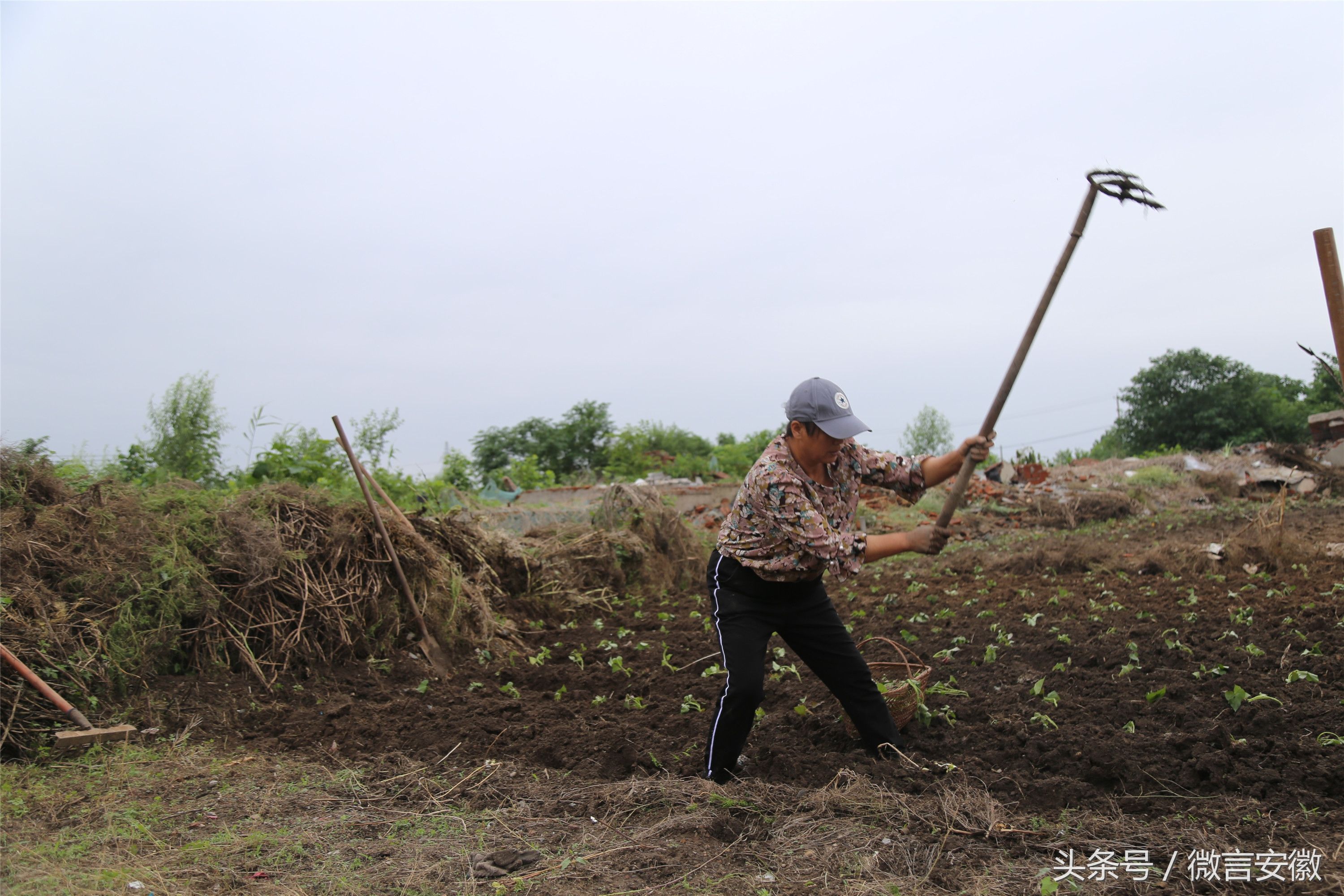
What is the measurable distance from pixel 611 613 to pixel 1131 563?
4.71m

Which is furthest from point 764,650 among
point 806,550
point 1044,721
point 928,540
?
point 1044,721

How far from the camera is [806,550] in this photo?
3461mm

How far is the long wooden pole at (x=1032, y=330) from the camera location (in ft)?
12.3

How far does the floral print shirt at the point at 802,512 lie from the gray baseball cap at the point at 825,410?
0.67 ft

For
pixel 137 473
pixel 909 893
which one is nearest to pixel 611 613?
pixel 137 473

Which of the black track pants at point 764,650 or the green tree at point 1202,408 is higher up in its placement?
the green tree at point 1202,408

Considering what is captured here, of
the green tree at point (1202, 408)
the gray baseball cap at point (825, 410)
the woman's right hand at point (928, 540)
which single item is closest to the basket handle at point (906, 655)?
the woman's right hand at point (928, 540)

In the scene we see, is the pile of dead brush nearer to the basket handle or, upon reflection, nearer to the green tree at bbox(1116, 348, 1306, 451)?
the basket handle

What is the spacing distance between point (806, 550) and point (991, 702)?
5.15 feet

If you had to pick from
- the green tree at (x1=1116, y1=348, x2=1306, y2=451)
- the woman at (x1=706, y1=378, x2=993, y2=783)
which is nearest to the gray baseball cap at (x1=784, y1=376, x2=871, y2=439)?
the woman at (x1=706, y1=378, x2=993, y2=783)

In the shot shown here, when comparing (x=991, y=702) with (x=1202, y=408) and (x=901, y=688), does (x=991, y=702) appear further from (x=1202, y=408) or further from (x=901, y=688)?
(x=1202, y=408)

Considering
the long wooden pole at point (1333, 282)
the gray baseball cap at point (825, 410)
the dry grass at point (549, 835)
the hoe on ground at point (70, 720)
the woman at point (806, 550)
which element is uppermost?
the long wooden pole at point (1333, 282)

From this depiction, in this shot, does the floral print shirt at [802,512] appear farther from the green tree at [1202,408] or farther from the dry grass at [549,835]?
the green tree at [1202,408]

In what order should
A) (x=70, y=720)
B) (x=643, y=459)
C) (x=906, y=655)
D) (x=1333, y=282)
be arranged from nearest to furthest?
(x=1333, y=282) → (x=70, y=720) → (x=906, y=655) → (x=643, y=459)
